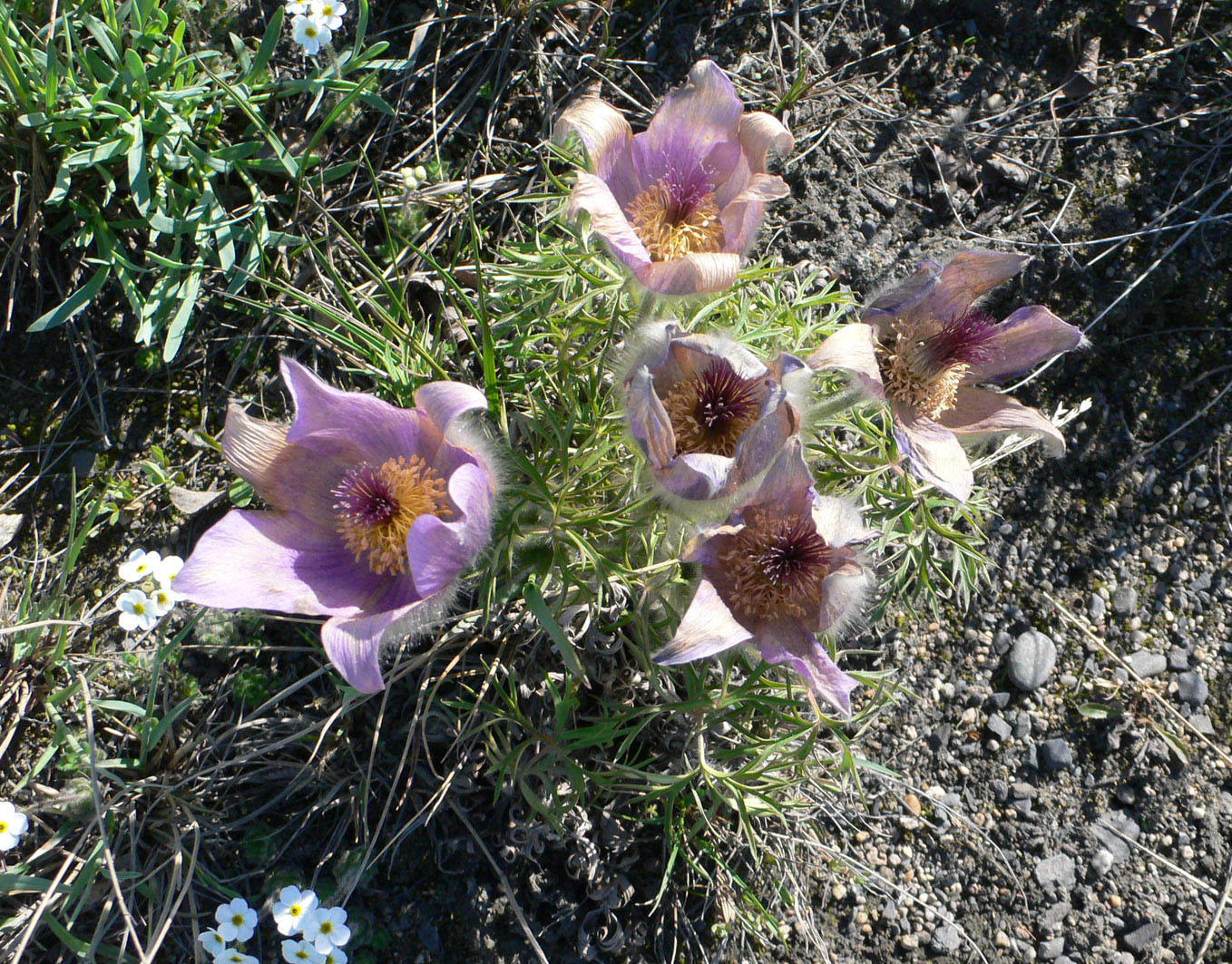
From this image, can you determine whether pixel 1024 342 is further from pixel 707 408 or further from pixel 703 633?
pixel 703 633

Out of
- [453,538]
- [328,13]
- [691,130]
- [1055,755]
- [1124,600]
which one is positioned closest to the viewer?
[453,538]

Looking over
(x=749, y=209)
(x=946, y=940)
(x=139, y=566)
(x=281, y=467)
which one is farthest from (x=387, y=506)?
(x=946, y=940)

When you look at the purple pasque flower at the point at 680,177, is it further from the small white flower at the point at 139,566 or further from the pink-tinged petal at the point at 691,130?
the small white flower at the point at 139,566

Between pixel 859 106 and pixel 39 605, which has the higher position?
pixel 859 106

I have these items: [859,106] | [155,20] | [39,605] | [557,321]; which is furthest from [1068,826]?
[155,20]

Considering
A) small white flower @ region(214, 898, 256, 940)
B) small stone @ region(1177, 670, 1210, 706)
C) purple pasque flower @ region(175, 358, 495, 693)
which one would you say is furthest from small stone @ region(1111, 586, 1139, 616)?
small white flower @ region(214, 898, 256, 940)

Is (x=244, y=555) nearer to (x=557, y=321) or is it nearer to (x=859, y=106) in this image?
(x=557, y=321)

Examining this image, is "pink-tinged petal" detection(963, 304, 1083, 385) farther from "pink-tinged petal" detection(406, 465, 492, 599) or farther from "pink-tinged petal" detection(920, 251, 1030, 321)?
"pink-tinged petal" detection(406, 465, 492, 599)
